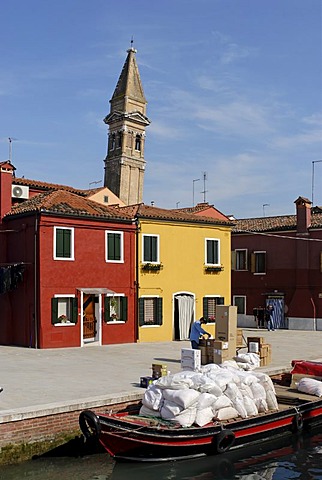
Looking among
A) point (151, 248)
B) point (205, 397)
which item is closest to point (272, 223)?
point (151, 248)

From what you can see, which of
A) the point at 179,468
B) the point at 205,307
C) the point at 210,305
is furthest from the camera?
the point at 210,305

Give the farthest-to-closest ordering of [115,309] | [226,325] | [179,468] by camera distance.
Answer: [115,309] < [226,325] < [179,468]

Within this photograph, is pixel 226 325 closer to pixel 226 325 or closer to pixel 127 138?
pixel 226 325

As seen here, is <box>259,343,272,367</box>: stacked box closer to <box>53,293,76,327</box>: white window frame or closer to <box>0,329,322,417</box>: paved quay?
<box>0,329,322,417</box>: paved quay

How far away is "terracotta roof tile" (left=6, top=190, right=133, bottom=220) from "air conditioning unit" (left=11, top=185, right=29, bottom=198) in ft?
1.02

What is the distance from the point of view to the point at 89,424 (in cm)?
1130

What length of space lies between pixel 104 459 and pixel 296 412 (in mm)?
4811

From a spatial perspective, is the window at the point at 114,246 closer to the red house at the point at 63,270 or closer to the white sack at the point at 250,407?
the red house at the point at 63,270

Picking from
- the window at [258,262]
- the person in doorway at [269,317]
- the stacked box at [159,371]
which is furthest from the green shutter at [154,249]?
the window at [258,262]

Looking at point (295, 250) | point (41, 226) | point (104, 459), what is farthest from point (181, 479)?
point (295, 250)

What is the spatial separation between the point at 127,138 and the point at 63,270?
43.2 metres

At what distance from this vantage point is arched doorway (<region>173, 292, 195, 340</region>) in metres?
26.4

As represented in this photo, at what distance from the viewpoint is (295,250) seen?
119 feet

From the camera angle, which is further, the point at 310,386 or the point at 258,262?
the point at 258,262
